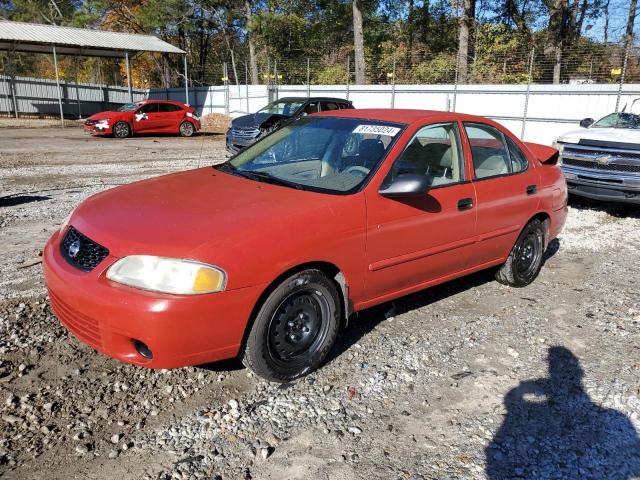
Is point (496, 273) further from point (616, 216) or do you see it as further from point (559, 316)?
point (616, 216)

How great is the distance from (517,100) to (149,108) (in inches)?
539

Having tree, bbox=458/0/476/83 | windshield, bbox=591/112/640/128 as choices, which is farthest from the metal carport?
windshield, bbox=591/112/640/128

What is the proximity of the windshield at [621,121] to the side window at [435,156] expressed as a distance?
6.74 metres

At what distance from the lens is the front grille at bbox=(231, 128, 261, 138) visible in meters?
13.5

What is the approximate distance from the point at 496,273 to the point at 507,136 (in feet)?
4.34

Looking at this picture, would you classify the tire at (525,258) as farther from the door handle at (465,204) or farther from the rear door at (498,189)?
the door handle at (465,204)

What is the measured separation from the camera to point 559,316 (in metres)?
4.64

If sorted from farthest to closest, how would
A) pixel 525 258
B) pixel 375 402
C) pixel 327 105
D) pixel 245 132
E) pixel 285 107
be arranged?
pixel 327 105 < pixel 285 107 < pixel 245 132 < pixel 525 258 < pixel 375 402


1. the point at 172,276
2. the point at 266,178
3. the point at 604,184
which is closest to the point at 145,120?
the point at 604,184

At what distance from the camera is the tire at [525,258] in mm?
5117

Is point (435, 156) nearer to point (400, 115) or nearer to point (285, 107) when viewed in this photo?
point (400, 115)

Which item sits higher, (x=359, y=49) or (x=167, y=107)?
(x=359, y=49)

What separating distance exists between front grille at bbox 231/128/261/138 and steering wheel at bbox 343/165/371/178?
995 cm

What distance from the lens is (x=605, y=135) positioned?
874cm
